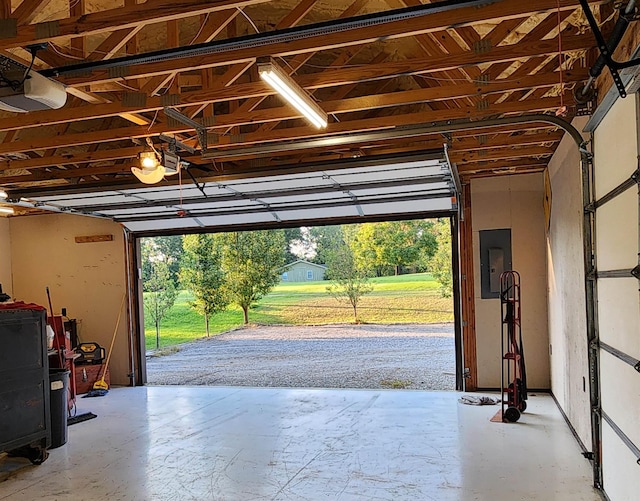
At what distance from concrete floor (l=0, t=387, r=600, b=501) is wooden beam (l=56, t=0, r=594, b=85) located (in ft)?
9.96

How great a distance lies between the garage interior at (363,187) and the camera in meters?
2.98

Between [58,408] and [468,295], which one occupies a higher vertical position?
[468,295]

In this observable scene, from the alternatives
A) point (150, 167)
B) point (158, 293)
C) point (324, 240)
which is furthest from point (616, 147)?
point (324, 240)

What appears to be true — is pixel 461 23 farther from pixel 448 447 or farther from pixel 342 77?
pixel 448 447

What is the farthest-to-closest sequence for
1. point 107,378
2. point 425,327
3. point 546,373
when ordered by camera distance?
point 425,327
point 107,378
point 546,373

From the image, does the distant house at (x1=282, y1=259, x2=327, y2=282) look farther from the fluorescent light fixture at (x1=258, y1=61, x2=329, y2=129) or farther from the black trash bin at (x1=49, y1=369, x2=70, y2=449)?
→ the fluorescent light fixture at (x1=258, y1=61, x2=329, y2=129)

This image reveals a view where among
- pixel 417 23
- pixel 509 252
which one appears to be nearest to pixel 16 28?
pixel 417 23

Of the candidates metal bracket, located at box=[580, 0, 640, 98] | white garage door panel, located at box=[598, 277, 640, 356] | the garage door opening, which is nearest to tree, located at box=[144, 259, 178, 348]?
the garage door opening

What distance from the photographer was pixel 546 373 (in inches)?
269

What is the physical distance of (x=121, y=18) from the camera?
2645mm

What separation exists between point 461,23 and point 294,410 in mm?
4870

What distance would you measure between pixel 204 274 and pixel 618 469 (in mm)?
13381

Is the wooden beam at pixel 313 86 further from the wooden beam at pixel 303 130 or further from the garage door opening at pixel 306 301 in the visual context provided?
the garage door opening at pixel 306 301

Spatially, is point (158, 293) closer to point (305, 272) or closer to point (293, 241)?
point (305, 272)
